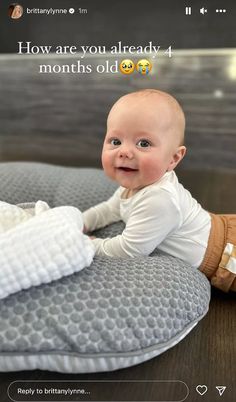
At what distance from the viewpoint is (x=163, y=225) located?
0.66 m

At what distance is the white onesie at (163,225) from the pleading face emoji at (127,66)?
0.61 ft

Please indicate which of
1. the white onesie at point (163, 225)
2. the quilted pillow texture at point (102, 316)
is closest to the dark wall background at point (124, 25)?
the white onesie at point (163, 225)

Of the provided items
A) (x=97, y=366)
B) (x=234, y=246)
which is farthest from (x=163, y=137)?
(x=97, y=366)

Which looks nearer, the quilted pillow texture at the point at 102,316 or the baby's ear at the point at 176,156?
the quilted pillow texture at the point at 102,316

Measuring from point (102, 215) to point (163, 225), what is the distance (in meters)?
0.18

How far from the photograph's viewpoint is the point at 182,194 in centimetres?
69

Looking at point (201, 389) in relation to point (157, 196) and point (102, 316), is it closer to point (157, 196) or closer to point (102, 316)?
point (102, 316)

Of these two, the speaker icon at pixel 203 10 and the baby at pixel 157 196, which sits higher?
the speaker icon at pixel 203 10

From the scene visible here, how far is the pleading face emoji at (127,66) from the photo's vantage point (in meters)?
0.73

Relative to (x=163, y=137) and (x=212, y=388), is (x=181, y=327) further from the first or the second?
(x=163, y=137)

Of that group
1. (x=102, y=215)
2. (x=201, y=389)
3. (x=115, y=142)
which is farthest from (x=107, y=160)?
(x=201, y=389)

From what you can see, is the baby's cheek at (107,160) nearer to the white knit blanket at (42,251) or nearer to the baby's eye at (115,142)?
the baby's eye at (115,142)

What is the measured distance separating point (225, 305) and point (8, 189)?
17.4 inches

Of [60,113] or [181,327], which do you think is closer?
[181,327]
